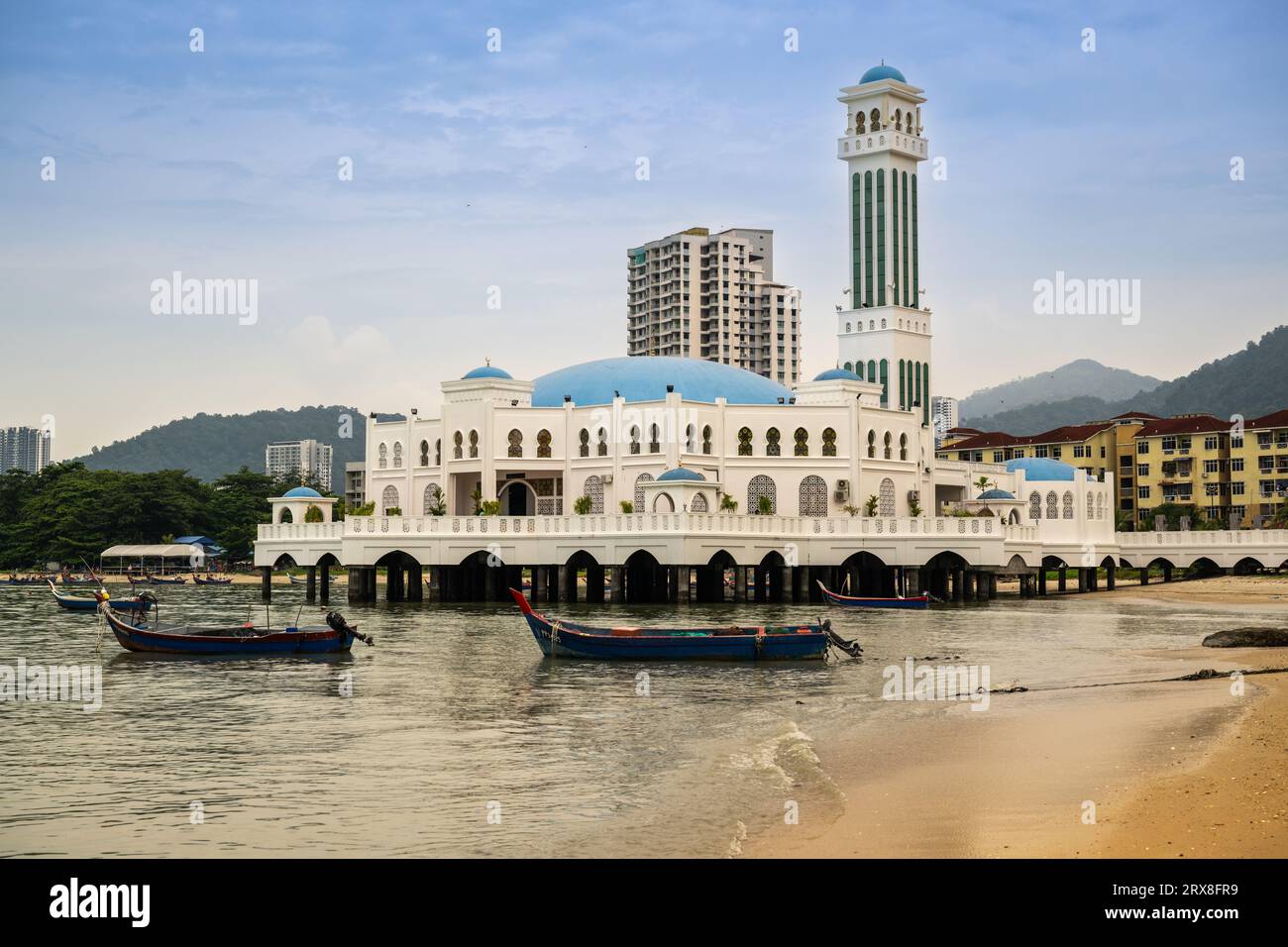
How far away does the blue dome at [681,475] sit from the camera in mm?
75250

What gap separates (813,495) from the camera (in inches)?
3403

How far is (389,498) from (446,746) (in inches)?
2718

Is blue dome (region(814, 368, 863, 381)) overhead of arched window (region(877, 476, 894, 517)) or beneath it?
overhead

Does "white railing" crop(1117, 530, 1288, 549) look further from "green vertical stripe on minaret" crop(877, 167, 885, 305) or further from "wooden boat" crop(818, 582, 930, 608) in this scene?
"wooden boat" crop(818, 582, 930, 608)

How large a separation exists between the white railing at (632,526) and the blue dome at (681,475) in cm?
275

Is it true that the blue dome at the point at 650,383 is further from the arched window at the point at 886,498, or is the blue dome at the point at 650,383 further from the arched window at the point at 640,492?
the arched window at the point at 886,498

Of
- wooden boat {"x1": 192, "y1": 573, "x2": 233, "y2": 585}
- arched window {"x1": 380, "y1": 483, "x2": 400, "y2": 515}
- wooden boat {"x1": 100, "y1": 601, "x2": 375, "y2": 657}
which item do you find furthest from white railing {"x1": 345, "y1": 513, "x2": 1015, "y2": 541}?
wooden boat {"x1": 192, "y1": 573, "x2": 233, "y2": 585}

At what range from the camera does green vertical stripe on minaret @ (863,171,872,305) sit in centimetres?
11094

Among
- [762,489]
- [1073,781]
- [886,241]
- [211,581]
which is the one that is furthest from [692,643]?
[211,581]

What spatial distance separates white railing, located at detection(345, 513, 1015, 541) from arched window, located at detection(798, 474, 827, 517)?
8.52 metres

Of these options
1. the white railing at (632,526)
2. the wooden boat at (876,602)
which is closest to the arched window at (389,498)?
the white railing at (632,526)

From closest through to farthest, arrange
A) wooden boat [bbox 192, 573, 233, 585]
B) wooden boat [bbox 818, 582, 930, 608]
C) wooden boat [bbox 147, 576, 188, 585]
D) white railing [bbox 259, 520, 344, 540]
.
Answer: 1. wooden boat [bbox 818, 582, 930, 608]
2. white railing [bbox 259, 520, 344, 540]
3. wooden boat [bbox 147, 576, 188, 585]
4. wooden boat [bbox 192, 573, 233, 585]
